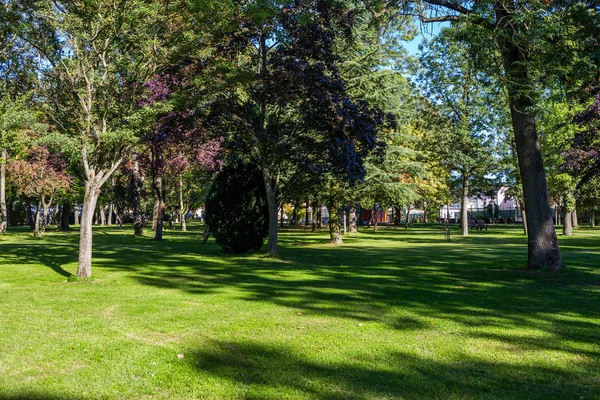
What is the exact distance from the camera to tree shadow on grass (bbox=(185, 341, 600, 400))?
4.25 m

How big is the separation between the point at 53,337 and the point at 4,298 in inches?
Answer: 140

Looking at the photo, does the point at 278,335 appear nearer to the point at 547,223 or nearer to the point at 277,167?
the point at 547,223

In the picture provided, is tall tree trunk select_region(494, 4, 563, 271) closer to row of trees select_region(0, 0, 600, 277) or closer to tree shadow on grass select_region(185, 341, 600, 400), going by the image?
row of trees select_region(0, 0, 600, 277)

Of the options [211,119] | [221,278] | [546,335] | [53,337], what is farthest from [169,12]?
[546,335]

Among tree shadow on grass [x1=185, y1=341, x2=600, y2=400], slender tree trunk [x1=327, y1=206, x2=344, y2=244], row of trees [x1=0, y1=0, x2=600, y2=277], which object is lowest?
tree shadow on grass [x1=185, y1=341, x2=600, y2=400]

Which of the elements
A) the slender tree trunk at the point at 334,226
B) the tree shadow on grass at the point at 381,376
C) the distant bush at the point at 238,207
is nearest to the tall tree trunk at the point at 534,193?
the tree shadow on grass at the point at 381,376

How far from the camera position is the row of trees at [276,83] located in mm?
10680

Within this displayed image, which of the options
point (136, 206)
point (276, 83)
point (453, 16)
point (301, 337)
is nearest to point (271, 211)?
point (276, 83)

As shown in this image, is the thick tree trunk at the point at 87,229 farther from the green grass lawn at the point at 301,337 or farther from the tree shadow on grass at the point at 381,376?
the tree shadow on grass at the point at 381,376

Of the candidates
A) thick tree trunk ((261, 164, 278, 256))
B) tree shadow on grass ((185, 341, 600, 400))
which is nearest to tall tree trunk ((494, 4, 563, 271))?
tree shadow on grass ((185, 341, 600, 400))

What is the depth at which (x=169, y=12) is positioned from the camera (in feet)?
39.3

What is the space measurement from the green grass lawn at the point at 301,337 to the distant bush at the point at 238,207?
6.06 meters

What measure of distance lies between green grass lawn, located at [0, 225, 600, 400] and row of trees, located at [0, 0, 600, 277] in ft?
10.0

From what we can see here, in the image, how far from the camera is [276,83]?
15555 millimetres
